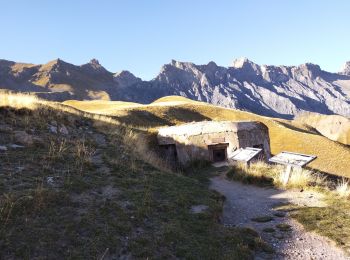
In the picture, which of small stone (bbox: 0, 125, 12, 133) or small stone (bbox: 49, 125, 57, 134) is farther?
small stone (bbox: 49, 125, 57, 134)

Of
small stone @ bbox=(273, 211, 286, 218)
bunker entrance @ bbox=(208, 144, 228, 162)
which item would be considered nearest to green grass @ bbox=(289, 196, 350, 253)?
small stone @ bbox=(273, 211, 286, 218)

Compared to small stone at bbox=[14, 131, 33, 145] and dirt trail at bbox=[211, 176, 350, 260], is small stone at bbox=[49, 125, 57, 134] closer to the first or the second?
small stone at bbox=[14, 131, 33, 145]

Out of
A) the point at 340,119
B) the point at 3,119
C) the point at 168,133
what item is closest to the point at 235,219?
the point at 3,119

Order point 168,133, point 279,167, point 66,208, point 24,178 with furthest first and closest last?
point 168,133 → point 279,167 → point 24,178 → point 66,208

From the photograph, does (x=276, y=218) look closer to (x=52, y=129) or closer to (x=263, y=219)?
(x=263, y=219)

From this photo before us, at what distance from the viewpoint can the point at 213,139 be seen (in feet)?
65.4

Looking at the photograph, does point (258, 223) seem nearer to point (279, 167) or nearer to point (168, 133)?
point (279, 167)

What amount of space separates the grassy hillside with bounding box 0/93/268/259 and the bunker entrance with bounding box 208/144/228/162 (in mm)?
8330

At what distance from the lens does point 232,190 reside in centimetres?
1333

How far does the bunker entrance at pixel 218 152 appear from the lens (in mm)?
19984

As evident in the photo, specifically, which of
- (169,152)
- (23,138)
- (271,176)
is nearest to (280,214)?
(271,176)

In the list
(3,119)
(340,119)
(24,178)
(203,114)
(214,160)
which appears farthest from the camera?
(340,119)

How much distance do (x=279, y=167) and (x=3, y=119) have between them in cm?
1064

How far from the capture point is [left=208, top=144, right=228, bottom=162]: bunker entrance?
1998cm
